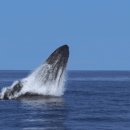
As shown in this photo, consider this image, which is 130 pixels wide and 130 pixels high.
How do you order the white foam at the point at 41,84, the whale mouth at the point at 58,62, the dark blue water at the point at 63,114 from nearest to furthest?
the dark blue water at the point at 63,114 → the whale mouth at the point at 58,62 → the white foam at the point at 41,84

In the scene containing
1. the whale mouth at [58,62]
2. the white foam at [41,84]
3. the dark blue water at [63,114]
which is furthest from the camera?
the white foam at [41,84]

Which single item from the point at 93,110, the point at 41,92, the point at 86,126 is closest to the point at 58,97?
the point at 41,92

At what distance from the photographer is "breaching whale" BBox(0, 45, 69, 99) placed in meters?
72.2

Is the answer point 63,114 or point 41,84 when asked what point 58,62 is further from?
point 63,114

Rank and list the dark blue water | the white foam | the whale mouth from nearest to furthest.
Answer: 1. the dark blue water
2. the whale mouth
3. the white foam

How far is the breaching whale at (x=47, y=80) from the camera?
7225cm

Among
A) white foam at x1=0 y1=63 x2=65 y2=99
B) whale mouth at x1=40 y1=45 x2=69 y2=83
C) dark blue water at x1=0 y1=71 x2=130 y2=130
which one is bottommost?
dark blue water at x1=0 y1=71 x2=130 y2=130

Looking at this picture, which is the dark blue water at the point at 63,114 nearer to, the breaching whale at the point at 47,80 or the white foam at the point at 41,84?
the white foam at the point at 41,84

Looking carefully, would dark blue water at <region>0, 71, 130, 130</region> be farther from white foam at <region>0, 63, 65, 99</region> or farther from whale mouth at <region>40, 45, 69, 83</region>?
whale mouth at <region>40, 45, 69, 83</region>

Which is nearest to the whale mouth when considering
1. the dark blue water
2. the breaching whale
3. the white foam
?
the breaching whale

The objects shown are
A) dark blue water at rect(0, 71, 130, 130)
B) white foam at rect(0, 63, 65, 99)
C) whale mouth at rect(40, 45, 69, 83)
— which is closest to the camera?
dark blue water at rect(0, 71, 130, 130)

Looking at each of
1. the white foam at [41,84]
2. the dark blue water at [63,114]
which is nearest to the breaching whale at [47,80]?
the white foam at [41,84]

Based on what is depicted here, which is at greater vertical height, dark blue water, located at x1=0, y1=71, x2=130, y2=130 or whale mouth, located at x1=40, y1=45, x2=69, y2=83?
whale mouth, located at x1=40, y1=45, x2=69, y2=83

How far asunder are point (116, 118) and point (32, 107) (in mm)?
11465
